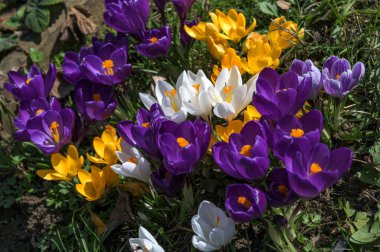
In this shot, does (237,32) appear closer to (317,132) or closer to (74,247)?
(317,132)

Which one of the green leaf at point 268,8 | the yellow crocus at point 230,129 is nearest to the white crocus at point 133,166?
the yellow crocus at point 230,129

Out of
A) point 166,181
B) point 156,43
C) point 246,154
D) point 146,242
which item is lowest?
point 146,242

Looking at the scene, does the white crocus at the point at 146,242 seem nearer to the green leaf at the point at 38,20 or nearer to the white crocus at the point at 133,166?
the white crocus at the point at 133,166

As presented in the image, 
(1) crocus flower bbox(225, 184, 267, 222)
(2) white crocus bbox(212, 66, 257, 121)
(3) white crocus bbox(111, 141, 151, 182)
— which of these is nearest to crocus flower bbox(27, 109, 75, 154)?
(3) white crocus bbox(111, 141, 151, 182)

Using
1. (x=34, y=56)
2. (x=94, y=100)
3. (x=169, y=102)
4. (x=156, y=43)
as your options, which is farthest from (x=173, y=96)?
(x=34, y=56)

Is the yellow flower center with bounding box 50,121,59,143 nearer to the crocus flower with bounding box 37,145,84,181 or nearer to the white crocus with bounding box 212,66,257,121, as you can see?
the crocus flower with bounding box 37,145,84,181

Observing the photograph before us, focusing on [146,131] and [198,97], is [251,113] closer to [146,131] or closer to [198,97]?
[198,97]

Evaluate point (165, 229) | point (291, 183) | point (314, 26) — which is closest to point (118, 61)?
point (165, 229)
